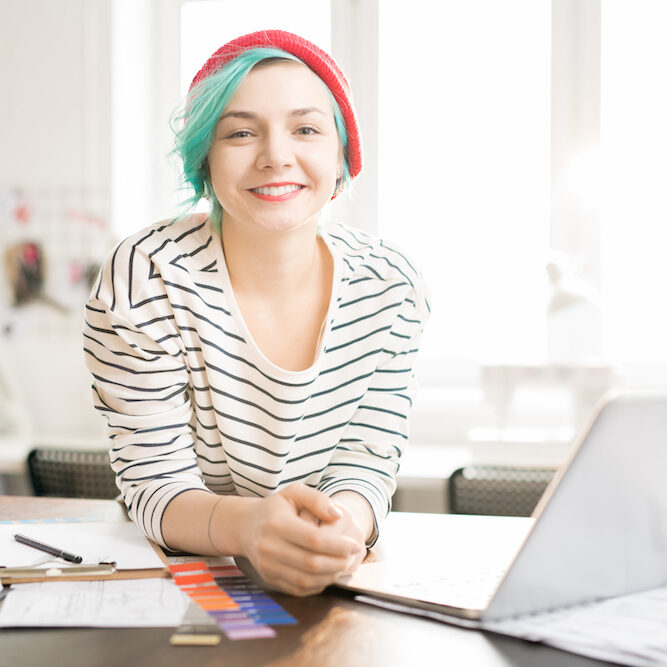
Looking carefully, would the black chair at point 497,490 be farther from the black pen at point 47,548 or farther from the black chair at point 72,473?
the black pen at point 47,548

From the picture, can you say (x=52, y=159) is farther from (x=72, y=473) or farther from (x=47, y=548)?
(x=47, y=548)

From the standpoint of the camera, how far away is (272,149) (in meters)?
0.97

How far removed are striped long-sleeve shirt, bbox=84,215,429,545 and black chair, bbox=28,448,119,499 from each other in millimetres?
779

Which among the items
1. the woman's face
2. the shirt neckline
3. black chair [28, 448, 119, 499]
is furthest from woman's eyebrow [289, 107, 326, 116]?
black chair [28, 448, 119, 499]

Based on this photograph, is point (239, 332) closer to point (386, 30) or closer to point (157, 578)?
point (157, 578)

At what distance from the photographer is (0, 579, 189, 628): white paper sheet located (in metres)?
0.64

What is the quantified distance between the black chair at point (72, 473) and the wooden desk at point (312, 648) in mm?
1174

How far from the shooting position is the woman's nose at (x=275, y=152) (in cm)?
97

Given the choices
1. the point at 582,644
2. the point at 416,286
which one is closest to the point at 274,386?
the point at 416,286

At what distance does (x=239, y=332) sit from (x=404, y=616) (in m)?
0.45

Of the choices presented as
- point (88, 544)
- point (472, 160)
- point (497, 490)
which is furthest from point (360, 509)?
point (472, 160)

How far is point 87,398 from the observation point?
2.76 metres

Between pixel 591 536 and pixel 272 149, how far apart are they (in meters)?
0.57

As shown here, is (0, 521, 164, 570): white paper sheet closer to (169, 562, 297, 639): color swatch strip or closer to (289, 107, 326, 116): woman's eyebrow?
(169, 562, 297, 639): color swatch strip
